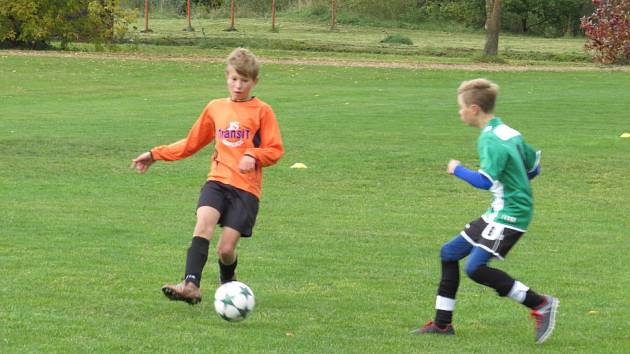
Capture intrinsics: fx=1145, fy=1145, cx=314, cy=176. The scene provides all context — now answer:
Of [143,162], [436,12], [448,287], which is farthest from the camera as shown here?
[436,12]

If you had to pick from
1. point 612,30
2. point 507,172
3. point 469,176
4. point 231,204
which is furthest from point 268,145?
point 612,30

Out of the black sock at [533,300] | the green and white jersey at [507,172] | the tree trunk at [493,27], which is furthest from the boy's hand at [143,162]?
the tree trunk at [493,27]

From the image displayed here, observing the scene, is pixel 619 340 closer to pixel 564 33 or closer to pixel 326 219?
pixel 326 219

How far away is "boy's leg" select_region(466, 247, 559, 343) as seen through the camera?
6.56 m

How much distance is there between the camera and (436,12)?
228ft

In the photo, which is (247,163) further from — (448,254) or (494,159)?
(494,159)

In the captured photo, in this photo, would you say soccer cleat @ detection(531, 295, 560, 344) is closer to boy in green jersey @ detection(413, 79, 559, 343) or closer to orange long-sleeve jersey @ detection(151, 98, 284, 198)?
boy in green jersey @ detection(413, 79, 559, 343)

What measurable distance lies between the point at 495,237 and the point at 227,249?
5.95ft

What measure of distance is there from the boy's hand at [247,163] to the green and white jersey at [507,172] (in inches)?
57.8

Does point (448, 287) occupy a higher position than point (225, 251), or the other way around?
point (448, 287)

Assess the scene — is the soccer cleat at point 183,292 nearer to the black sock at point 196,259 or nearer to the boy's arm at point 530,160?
the black sock at point 196,259

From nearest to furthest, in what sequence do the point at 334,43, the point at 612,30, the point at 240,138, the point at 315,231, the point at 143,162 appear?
the point at 240,138, the point at 143,162, the point at 315,231, the point at 612,30, the point at 334,43

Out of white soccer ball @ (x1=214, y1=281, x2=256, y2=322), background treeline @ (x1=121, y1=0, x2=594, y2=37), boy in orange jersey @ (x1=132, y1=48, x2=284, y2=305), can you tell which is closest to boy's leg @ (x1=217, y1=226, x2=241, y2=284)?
boy in orange jersey @ (x1=132, y1=48, x2=284, y2=305)

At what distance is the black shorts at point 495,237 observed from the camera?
651cm
